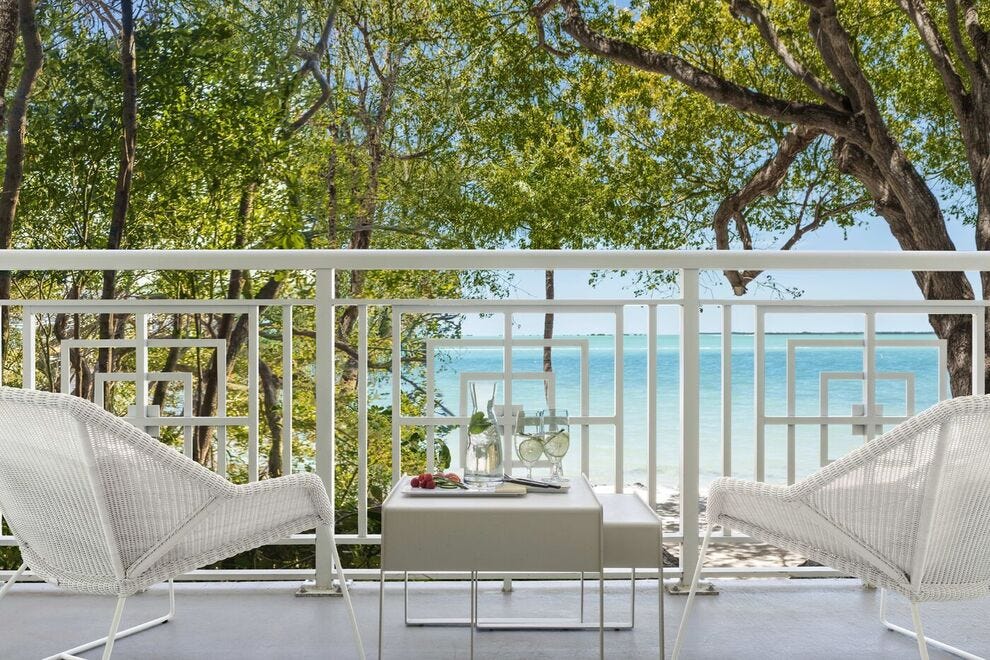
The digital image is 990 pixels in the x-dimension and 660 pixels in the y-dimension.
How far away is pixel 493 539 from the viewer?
6.29 ft

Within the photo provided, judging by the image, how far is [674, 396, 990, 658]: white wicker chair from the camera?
174 centimetres

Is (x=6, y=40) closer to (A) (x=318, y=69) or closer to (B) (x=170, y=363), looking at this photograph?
(A) (x=318, y=69)

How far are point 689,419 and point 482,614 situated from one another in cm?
87

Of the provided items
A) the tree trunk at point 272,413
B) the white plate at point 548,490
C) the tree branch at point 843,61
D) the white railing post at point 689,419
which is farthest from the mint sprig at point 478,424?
the tree trunk at point 272,413

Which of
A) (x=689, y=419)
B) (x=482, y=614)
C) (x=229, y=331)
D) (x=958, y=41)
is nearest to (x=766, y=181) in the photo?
(x=958, y=41)

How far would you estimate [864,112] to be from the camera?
816 cm

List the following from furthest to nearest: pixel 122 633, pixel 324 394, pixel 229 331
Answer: pixel 229 331
pixel 324 394
pixel 122 633

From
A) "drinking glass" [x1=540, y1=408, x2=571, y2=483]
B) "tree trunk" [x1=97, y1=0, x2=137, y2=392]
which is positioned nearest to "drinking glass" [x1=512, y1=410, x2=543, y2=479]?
"drinking glass" [x1=540, y1=408, x2=571, y2=483]

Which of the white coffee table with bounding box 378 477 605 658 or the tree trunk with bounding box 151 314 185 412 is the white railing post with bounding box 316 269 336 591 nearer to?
the white coffee table with bounding box 378 477 605 658

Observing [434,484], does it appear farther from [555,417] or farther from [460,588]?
[460,588]

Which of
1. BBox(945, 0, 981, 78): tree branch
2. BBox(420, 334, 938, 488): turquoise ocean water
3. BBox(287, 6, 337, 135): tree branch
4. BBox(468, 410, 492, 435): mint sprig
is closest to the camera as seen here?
BBox(468, 410, 492, 435): mint sprig

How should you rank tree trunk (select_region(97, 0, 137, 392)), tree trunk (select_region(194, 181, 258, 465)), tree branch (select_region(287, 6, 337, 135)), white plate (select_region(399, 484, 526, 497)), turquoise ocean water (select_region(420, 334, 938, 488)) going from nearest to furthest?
white plate (select_region(399, 484, 526, 497)) < tree trunk (select_region(97, 0, 137, 392)) < tree trunk (select_region(194, 181, 258, 465)) < tree branch (select_region(287, 6, 337, 135)) < turquoise ocean water (select_region(420, 334, 938, 488))

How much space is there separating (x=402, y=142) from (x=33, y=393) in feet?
31.0

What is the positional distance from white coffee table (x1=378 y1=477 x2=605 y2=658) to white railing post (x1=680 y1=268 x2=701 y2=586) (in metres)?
0.92
